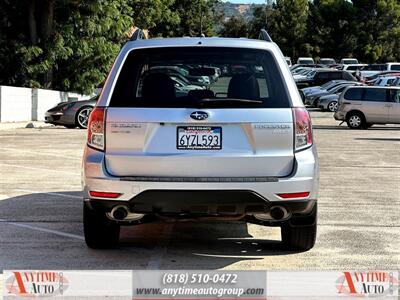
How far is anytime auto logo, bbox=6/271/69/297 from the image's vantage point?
5.38m

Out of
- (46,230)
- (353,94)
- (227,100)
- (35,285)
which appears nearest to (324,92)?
(353,94)

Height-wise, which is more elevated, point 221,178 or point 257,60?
point 257,60

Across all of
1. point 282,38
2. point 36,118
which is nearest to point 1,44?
point 36,118

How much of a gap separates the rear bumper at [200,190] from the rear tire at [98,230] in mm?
437

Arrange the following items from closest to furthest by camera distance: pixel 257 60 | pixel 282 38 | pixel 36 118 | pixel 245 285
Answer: pixel 245 285
pixel 257 60
pixel 36 118
pixel 282 38


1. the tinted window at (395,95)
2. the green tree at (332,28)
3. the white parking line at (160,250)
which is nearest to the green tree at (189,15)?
the green tree at (332,28)

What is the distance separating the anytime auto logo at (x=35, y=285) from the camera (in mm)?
5383

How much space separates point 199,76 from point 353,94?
2075 centimetres

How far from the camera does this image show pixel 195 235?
25.7ft

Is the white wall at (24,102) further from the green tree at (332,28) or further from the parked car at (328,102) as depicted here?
the green tree at (332,28)

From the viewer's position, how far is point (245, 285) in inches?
213

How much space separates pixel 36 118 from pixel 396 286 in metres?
22.0

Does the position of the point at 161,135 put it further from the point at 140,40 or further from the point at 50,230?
the point at 50,230

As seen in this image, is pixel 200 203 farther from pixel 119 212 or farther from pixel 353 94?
pixel 353 94
